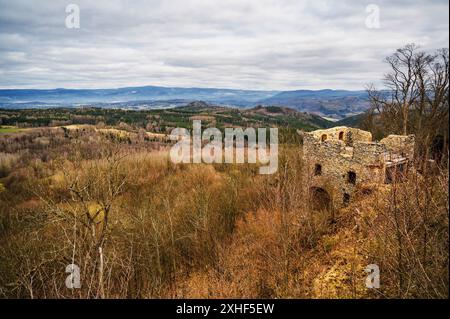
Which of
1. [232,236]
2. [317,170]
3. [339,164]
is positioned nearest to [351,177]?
[339,164]

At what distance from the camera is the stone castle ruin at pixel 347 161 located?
16.5m

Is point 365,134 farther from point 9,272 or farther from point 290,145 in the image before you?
point 9,272

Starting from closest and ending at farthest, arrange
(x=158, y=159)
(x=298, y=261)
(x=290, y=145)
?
(x=298, y=261), (x=290, y=145), (x=158, y=159)

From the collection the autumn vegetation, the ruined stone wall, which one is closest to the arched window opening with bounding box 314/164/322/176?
the ruined stone wall

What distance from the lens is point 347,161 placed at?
17.9m

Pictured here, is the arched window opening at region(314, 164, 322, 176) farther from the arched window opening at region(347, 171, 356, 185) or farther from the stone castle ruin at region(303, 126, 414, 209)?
the arched window opening at region(347, 171, 356, 185)

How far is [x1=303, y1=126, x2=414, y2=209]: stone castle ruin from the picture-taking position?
651 inches

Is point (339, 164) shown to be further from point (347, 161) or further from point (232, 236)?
point (232, 236)

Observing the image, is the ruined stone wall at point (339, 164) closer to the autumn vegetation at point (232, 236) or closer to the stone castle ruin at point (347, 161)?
the stone castle ruin at point (347, 161)

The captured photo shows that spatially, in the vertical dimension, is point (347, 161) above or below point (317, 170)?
above

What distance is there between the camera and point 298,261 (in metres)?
12.5

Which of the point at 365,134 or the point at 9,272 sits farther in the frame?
the point at 365,134
